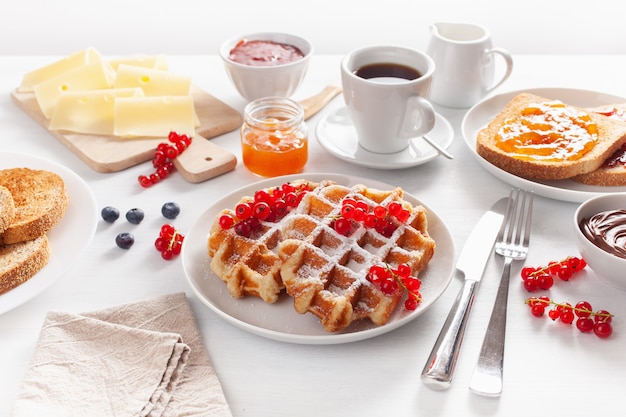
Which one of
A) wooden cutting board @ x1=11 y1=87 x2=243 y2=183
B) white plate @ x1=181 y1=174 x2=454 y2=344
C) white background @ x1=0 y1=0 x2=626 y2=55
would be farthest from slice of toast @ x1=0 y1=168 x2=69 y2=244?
white background @ x1=0 y1=0 x2=626 y2=55

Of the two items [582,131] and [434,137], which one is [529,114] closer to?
[582,131]

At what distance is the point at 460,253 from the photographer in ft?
5.73

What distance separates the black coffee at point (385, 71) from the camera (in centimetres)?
217

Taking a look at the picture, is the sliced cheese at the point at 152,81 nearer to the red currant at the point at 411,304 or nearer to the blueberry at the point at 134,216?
the blueberry at the point at 134,216

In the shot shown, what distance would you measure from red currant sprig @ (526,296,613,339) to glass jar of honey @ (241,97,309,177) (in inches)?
34.3

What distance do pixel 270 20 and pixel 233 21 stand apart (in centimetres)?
25

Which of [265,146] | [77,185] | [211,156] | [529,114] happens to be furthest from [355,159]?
[77,185]

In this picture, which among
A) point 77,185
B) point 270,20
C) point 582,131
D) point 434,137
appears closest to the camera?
point 77,185

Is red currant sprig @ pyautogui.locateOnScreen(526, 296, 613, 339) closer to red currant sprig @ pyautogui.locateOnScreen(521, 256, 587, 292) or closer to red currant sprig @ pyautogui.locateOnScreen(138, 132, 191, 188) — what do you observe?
red currant sprig @ pyautogui.locateOnScreen(521, 256, 587, 292)

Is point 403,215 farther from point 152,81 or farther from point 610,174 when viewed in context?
point 152,81

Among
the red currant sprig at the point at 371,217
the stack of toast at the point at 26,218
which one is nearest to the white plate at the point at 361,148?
the red currant sprig at the point at 371,217

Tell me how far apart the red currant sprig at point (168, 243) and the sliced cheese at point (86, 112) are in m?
0.68

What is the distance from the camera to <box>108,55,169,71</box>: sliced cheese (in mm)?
2650

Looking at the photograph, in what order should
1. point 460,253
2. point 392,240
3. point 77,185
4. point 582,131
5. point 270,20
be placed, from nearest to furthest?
point 392,240
point 460,253
point 77,185
point 582,131
point 270,20
